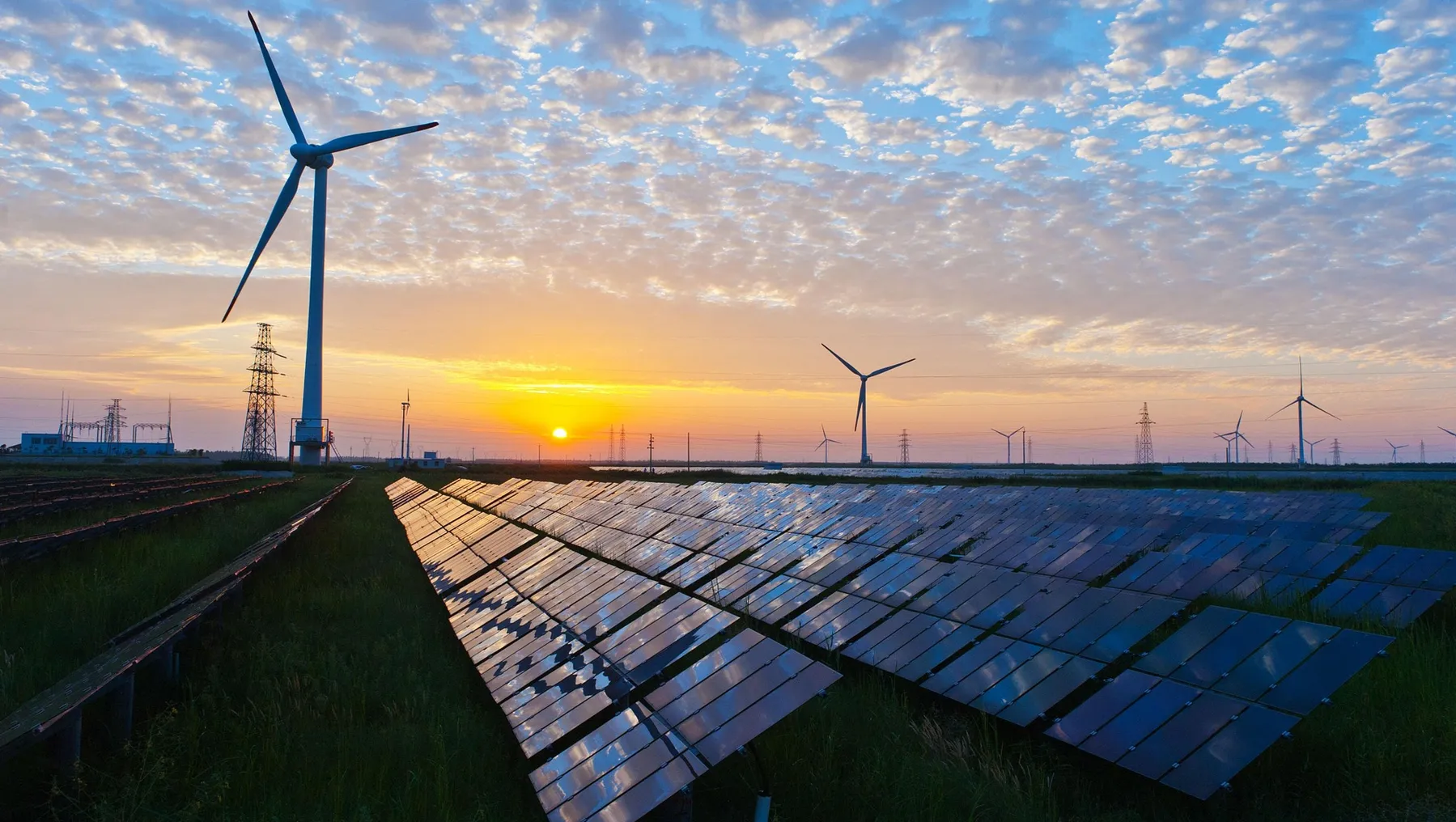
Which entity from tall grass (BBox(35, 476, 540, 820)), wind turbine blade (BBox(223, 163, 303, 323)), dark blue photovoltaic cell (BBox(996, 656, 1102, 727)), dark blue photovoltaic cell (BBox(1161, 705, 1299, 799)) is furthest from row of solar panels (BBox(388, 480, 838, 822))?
wind turbine blade (BBox(223, 163, 303, 323))

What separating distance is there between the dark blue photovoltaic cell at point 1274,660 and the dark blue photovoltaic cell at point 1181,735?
0.17 m

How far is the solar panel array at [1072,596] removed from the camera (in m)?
7.24

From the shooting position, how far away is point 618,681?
7.55 m

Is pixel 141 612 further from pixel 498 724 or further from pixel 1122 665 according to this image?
pixel 1122 665

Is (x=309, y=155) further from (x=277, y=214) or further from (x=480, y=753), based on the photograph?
(x=480, y=753)

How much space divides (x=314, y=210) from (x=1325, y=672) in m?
77.6

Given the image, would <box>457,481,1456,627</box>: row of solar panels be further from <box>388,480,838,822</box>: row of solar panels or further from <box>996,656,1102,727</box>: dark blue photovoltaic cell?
<box>388,480,838,822</box>: row of solar panels

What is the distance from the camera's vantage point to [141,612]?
1305 centimetres

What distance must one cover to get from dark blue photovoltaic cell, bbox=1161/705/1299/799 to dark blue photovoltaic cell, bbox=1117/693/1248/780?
0.22 feet

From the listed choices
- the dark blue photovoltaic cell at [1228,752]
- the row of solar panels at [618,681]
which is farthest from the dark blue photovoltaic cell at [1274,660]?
the row of solar panels at [618,681]

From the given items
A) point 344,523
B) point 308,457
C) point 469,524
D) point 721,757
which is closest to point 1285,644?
point 721,757

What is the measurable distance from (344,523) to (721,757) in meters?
26.6

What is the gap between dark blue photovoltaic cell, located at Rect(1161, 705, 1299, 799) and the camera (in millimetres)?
6533

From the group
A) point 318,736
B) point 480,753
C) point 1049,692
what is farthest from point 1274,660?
point 318,736
